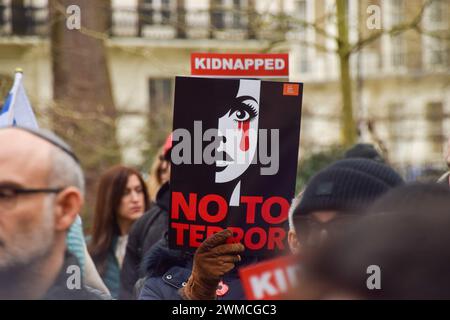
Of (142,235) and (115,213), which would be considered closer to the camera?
(142,235)

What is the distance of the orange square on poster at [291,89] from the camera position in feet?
11.3

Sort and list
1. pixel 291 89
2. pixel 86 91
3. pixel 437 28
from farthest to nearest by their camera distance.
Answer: pixel 437 28 < pixel 86 91 < pixel 291 89

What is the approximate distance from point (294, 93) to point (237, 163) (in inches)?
12.1

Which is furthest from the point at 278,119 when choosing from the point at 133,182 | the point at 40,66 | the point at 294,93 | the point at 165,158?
the point at 40,66

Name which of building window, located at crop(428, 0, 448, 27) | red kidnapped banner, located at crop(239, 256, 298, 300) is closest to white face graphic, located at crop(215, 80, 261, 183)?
red kidnapped banner, located at crop(239, 256, 298, 300)

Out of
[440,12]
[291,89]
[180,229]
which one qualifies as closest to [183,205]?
[180,229]

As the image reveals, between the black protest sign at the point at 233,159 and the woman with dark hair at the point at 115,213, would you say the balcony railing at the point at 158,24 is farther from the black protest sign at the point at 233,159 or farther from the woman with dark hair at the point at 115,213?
the black protest sign at the point at 233,159

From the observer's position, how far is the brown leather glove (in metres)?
3.09

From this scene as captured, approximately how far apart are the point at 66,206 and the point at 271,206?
1238 millimetres

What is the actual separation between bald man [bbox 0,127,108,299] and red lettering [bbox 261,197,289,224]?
46.6 inches

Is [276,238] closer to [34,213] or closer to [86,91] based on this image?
[34,213]

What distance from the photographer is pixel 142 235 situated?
18.0 feet

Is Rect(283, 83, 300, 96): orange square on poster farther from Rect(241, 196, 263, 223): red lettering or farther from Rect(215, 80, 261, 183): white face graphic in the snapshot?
Rect(241, 196, 263, 223): red lettering

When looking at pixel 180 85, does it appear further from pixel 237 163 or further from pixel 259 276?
pixel 259 276
